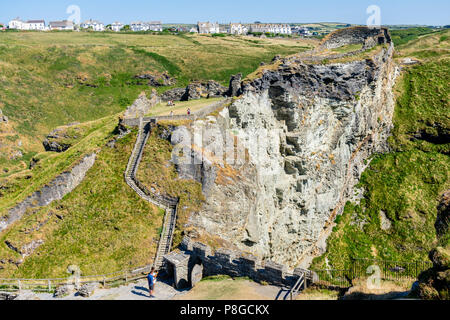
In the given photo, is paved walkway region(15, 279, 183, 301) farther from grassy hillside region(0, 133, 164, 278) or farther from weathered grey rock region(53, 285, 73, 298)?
grassy hillside region(0, 133, 164, 278)

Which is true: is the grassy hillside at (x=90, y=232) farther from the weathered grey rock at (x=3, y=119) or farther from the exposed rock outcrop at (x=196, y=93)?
the weathered grey rock at (x=3, y=119)

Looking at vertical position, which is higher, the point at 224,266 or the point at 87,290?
the point at 224,266

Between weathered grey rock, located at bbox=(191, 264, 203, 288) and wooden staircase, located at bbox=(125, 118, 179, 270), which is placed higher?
wooden staircase, located at bbox=(125, 118, 179, 270)

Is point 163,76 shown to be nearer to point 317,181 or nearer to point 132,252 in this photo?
point 317,181

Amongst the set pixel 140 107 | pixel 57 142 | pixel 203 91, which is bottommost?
pixel 57 142

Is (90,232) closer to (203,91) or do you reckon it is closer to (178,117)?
(178,117)

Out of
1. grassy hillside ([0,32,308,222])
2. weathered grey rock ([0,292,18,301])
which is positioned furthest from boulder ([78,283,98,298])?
grassy hillside ([0,32,308,222])

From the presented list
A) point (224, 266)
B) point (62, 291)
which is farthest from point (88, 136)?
point (224, 266)
